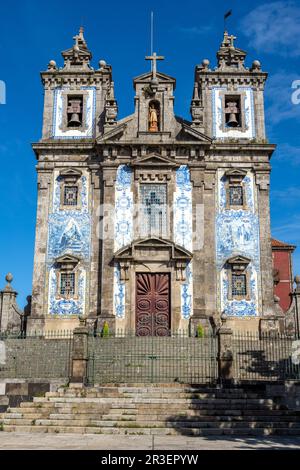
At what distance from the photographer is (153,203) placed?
25.2 metres

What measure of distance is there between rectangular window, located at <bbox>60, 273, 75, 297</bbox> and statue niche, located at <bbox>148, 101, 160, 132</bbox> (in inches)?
299

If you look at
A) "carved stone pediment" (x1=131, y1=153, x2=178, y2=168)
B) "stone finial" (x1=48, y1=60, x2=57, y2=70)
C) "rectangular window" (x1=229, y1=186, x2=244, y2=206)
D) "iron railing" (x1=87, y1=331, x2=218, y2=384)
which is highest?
"stone finial" (x1=48, y1=60, x2=57, y2=70)

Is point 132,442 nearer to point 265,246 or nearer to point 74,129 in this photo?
point 265,246

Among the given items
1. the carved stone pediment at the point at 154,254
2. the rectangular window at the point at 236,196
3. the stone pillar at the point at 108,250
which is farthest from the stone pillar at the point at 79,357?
the rectangular window at the point at 236,196

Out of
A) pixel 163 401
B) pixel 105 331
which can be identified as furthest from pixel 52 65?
pixel 163 401

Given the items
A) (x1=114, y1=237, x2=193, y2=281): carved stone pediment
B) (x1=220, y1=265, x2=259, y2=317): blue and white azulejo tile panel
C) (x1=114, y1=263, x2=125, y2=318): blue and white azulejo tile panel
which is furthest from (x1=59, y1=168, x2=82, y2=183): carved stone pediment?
(x1=220, y1=265, x2=259, y2=317): blue and white azulejo tile panel

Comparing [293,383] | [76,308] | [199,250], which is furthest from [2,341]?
[293,383]

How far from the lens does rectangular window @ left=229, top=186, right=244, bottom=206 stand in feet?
83.9

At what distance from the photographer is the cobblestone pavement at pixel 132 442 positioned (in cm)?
1075

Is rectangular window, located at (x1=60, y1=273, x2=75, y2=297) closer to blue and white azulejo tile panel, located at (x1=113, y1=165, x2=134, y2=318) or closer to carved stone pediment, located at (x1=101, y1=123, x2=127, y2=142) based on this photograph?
blue and white azulejo tile panel, located at (x1=113, y1=165, x2=134, y2=318)

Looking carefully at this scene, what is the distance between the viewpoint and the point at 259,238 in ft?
81.9

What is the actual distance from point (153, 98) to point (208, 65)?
3.22 m

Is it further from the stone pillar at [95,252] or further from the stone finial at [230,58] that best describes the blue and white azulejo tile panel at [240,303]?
the stone finial at [230,58]

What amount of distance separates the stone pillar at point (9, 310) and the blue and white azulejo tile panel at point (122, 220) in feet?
Answer: 14.5
